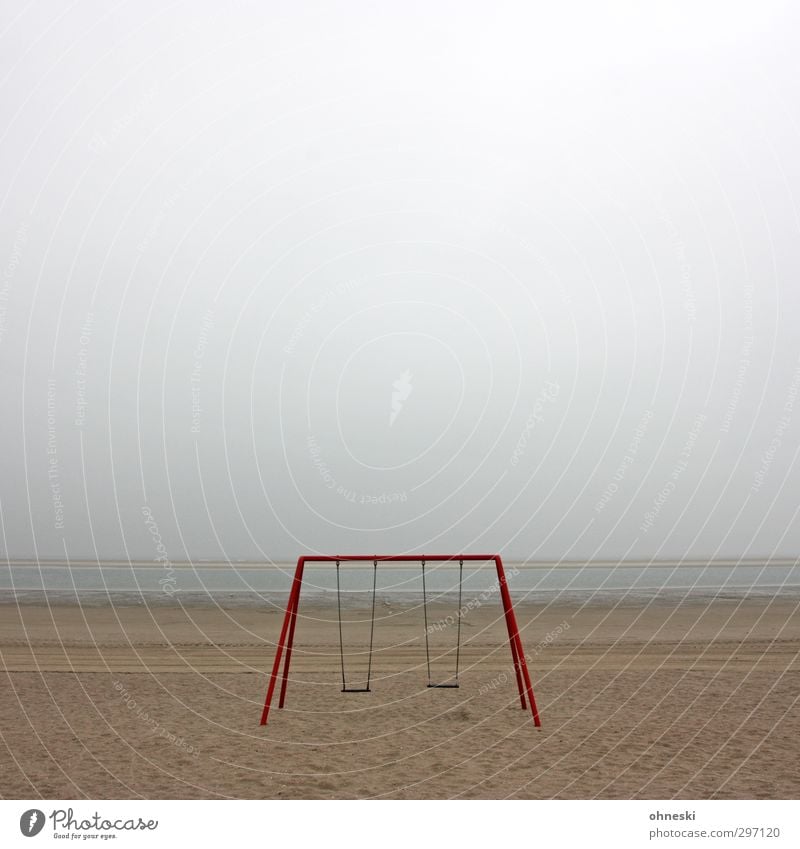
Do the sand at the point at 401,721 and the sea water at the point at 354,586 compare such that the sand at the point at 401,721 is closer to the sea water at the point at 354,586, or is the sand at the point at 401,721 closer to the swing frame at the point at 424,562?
the swing frame at the point at 424,562

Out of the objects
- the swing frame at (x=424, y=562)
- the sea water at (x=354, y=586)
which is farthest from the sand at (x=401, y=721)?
the sea water at (x=354, y=586)

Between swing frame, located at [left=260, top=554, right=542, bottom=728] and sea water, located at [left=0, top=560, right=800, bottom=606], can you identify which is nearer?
swing frame, located at [left=260, top=554, right=542, bottom=728]

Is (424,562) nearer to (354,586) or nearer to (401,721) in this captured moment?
(401,721)

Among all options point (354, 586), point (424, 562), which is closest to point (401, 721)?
point (424, 562)

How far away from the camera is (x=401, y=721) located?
11.5 m

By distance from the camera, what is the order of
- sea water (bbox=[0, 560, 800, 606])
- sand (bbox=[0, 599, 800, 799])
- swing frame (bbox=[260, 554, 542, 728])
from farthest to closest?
sea water (bbox=[0, 560, 800, 606]), swing frame (bbox=[260, 554, 542, 728]), sand (bbox=[0, 599, 800, 799])

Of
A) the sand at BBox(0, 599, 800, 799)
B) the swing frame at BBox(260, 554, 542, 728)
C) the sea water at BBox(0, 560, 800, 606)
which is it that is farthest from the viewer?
the sea water at BBox(0, 560, 800, 606)

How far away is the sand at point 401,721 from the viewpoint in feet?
Result: 27.1

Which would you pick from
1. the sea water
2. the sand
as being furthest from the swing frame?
the sea water

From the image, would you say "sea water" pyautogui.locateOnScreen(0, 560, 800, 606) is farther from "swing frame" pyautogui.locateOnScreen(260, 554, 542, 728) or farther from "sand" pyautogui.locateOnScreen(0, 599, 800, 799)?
"swing frame" pyautogui.locateOnScreen(260, 554, 542, 728)

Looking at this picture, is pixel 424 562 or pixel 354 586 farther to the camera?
pixel 354 586

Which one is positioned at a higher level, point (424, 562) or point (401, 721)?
point (424, 562)

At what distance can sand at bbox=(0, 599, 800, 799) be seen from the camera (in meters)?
8.27

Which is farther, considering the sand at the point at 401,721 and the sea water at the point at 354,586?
the sea water at the point at 354,586
